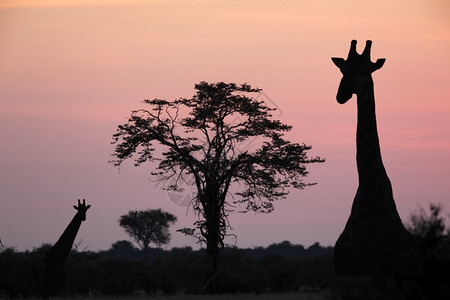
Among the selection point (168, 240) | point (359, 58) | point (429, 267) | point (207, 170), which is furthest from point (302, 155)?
point (168, 240)

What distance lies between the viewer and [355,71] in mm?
26297

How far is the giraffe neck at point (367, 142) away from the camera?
25578mm

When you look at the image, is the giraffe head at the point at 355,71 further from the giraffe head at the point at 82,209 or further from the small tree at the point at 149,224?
the small tree at the point at 149,224

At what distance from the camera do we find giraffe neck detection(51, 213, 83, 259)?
35625mm

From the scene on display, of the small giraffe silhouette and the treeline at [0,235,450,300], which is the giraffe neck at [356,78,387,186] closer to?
the small giraffe silhouette

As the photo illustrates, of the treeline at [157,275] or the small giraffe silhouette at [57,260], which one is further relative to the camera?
the treeline at [157,275]

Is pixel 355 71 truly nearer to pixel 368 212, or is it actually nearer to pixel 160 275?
pixel 368 212

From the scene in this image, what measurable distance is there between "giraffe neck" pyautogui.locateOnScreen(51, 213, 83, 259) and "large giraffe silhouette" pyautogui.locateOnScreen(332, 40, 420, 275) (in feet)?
45.9

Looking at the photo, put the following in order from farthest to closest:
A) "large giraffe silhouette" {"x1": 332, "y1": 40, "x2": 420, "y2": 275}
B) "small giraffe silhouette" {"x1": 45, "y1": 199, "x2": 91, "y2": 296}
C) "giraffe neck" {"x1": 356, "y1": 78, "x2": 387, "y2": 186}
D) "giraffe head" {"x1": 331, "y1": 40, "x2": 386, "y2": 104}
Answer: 1. "small giraffe silhouette" {"x1": 45, "y1": 199, "x2": 91, "y2": 296}
2. "giraffe head" {"x1": 331, "y1": 40, "x2": 386, "y2": 104}
3. "giraffe neck" {"x1": 356, "y1": 78, "x2": 387, "y2": 186}
4. "large giraffe silhouette" {"x1": 332, "y1": 40, "x2": 420, "y2": 275}

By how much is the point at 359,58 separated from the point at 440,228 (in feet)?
18.9

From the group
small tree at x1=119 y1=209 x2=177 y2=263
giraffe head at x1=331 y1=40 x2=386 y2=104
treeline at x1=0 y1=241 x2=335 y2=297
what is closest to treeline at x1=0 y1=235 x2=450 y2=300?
treeline at x1=0 y1=241 x2=335 y2=297

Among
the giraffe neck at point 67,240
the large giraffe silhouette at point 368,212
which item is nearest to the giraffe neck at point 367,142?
the large giraffe silhouette at point 368,212

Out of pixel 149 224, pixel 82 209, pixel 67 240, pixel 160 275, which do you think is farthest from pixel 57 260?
pixel 149 224

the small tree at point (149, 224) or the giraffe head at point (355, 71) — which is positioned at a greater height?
the small tree at point (149, 224)
